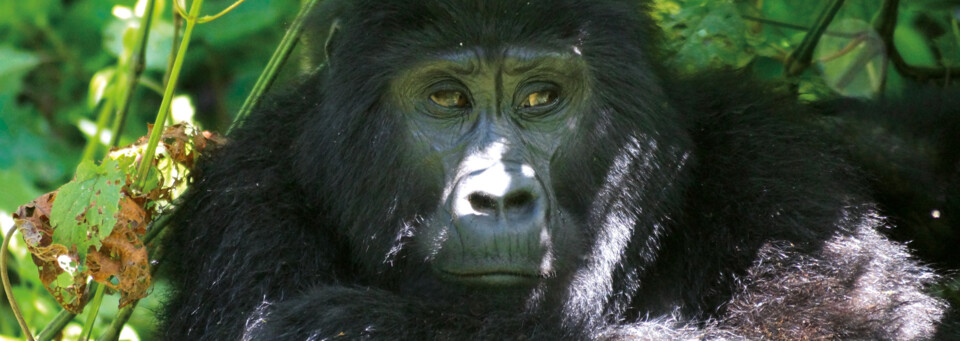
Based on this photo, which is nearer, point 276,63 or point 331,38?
point 331,38

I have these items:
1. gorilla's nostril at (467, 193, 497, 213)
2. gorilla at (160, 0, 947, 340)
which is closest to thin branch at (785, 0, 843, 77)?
gorilla at (160, 0, 947, 340)

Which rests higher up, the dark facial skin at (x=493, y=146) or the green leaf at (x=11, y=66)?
the green leaf at (x=11, y=66)

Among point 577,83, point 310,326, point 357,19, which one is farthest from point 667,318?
point 357,19

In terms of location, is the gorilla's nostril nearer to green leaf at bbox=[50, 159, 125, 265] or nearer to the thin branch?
green leaf at bbox=[50, 159, 125, 265]

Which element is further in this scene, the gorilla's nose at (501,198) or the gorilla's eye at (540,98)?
the gorilla's eye at (540,98)

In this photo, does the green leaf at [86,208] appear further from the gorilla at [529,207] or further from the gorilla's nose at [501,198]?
the gorilla's nose at [501,198]

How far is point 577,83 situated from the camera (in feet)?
12.9

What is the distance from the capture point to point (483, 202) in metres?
3.47

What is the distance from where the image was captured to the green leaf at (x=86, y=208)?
3.49 m

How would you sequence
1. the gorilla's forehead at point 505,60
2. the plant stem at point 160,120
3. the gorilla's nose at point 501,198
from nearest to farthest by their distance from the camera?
1. the gorilla's nose at point 501,198
2. the plant stem at point 160,120
3. the gorilla's forehead at point 505,60

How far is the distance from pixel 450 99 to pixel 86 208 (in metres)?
1.29

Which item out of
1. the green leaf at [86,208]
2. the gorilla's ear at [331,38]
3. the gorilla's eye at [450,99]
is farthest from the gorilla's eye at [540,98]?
the green leaf at [86,208]

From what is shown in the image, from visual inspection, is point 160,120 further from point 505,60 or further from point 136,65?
point 505,60

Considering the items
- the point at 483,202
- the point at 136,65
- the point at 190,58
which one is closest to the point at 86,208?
the point at 136,65
